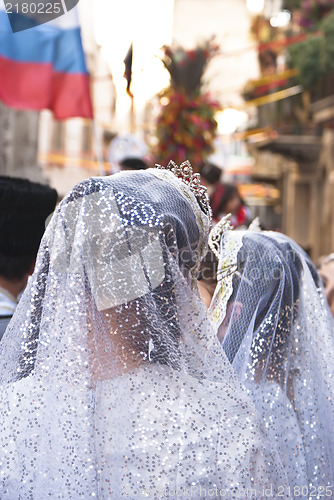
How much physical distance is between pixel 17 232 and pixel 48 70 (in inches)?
156

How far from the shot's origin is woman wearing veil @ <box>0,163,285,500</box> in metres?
1.62

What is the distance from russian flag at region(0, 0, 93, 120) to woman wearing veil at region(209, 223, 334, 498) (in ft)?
11.8

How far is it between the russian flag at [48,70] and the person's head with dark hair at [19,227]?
3482 mm

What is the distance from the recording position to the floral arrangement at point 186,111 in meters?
7.25

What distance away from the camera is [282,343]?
253cm

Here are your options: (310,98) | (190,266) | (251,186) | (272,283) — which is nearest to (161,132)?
(272,283)

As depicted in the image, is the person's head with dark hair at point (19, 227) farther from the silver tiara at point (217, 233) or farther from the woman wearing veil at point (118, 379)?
the woman wearing veil at point (118, 379)

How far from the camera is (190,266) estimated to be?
1.84 metres

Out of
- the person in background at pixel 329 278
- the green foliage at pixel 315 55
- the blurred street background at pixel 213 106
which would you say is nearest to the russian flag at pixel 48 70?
the blurred street background at pixel 213 106

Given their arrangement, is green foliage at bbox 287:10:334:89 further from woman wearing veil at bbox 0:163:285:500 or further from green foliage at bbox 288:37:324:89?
woman wearing veil at bbox 0:163:285:500

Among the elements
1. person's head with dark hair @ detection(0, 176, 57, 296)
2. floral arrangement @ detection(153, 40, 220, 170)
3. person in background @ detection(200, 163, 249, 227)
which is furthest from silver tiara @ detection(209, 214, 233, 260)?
floral arrangement @ detection(153, 40, 220, 170)

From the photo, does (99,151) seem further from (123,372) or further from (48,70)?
(123,372)

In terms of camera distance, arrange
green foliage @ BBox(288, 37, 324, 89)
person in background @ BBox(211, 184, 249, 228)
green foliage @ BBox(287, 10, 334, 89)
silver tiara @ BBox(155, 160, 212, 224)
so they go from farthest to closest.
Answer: green foliage @ BBox(288, 37, 324, 89), green foliage @ BBox(287, 10, 334, 89), person in background @ BBox(211, 184, 249, 228), silver tiara @ BBox(155, 160, 212, 224)

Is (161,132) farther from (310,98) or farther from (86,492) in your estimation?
(310,98)
